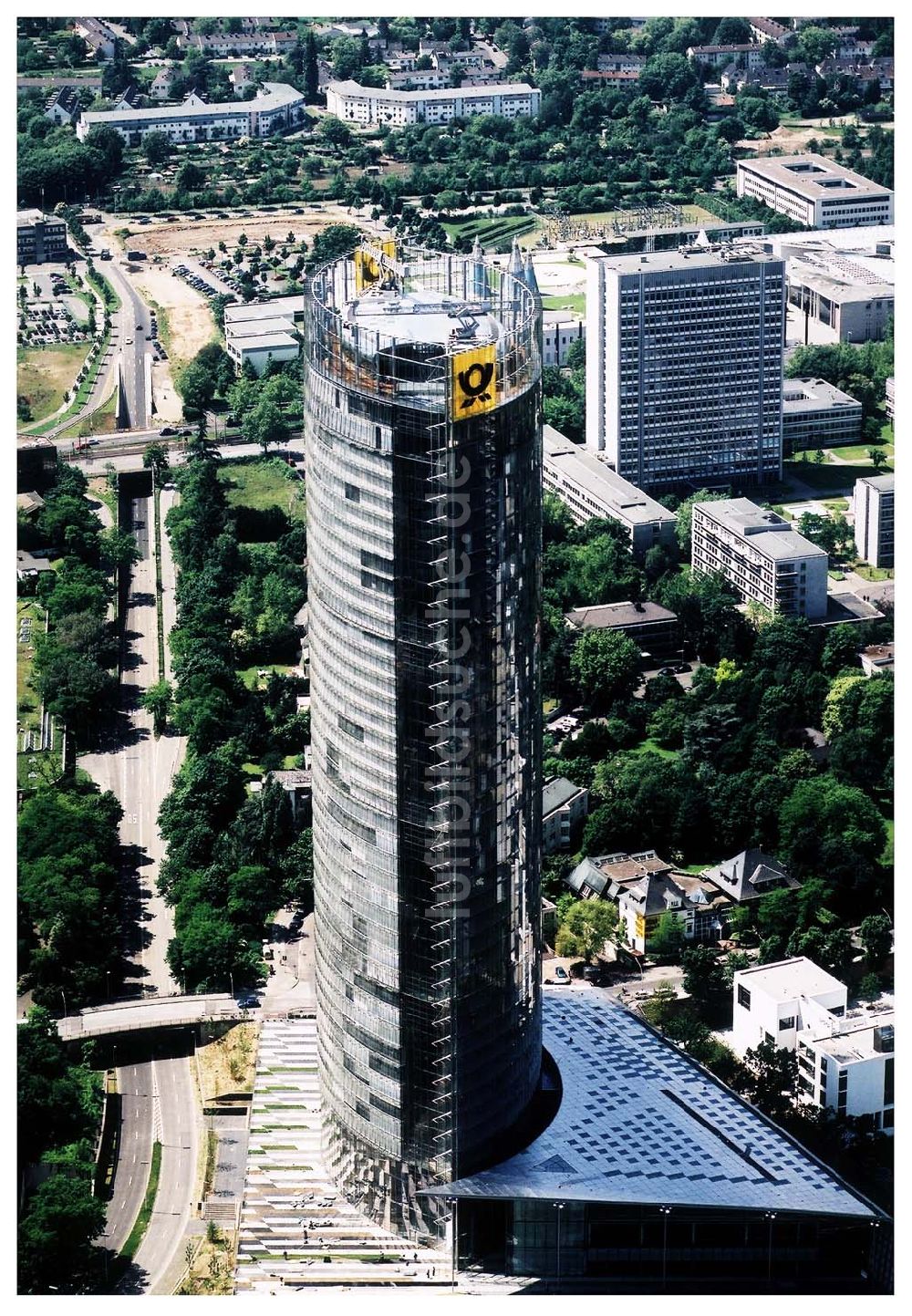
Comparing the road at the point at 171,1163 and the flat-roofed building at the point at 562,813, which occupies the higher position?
the flat-roofed building at the point at 562,813

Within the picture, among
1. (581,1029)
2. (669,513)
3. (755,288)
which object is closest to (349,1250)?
(581,1029)

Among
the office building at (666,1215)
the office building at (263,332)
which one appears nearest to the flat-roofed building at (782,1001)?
the office building at (666,1215)

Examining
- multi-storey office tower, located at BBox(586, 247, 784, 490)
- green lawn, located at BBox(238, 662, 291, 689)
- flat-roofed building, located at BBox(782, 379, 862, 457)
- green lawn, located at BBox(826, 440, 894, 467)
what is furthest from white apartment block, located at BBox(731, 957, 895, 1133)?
flat-roofed building, located at BBox(782, 379, 862, 457)

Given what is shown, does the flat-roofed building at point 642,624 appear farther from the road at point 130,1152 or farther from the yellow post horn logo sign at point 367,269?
the yellow post horn logo sign at point 367,269

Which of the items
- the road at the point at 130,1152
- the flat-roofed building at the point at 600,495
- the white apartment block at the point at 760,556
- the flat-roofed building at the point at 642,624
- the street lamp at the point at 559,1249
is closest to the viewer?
the street lamp at the point at 559,1249

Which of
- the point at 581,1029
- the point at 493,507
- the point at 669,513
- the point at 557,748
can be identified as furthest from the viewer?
the point at 669,513

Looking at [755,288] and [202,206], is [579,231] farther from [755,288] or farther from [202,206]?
[755,288]

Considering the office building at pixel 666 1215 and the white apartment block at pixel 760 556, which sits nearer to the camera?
the office building at pixel 666 1215
